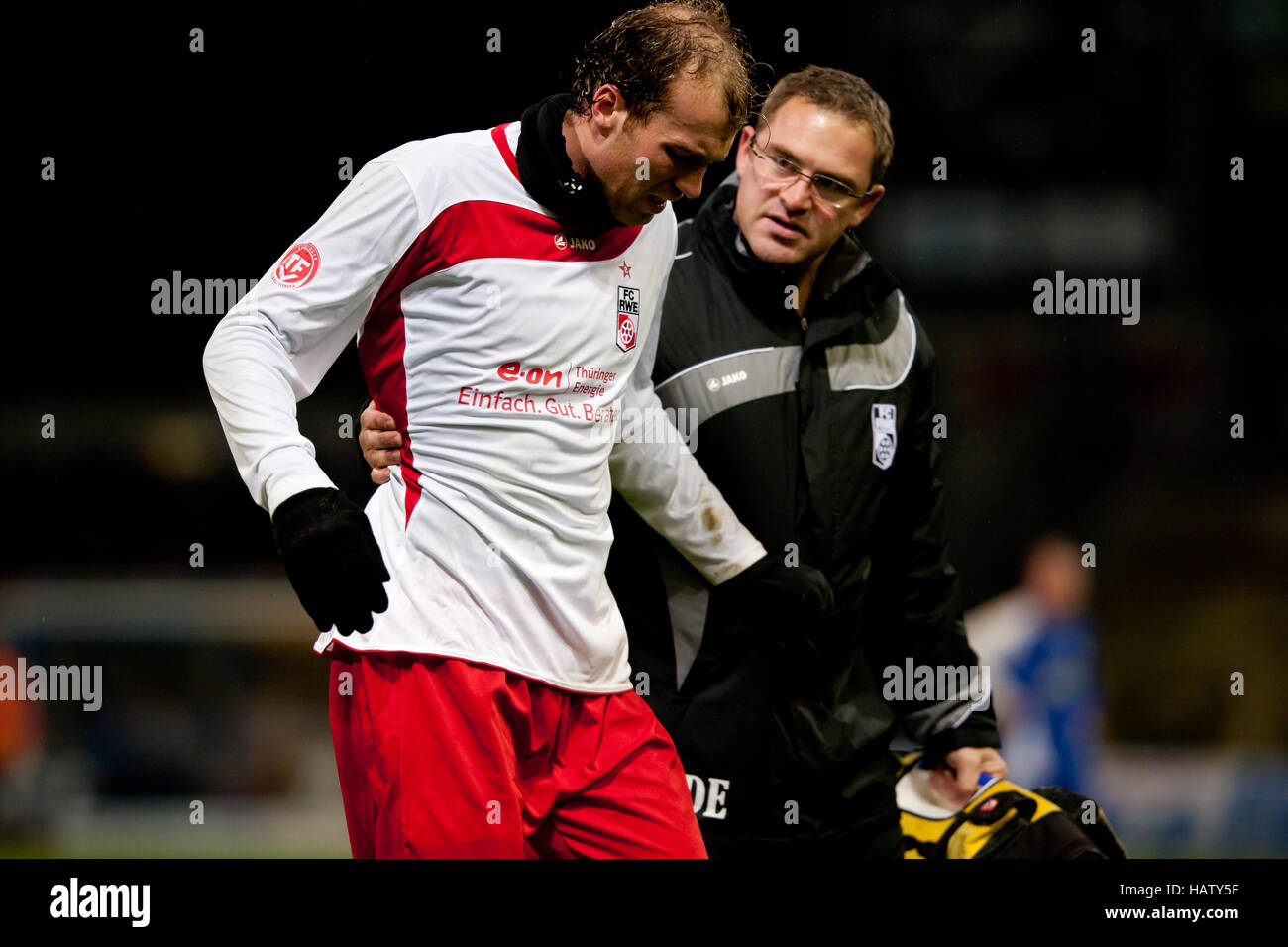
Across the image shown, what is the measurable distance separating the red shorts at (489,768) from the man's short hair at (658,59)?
891mm

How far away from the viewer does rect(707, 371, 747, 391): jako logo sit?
2.63 metres

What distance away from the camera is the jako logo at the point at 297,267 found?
6.21 ft

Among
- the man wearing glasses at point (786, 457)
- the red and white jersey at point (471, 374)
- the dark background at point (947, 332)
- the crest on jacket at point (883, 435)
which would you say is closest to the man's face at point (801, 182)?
the man wearing glasses at point (786, 457)

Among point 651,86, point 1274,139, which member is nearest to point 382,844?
point 651,86

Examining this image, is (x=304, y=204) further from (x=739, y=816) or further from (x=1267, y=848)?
(x=1267, y=848)

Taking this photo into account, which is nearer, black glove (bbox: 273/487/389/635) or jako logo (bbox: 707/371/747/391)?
black glove (bbox: 273/487/389/635)

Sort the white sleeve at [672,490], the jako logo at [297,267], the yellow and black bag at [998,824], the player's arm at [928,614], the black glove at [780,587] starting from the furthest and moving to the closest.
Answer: the player's arm at [928,614]
the yellow and black bag at [998,824]
the black glove at [780,587]
the white sleeve at [672,490]
the jako logo at [297,267]

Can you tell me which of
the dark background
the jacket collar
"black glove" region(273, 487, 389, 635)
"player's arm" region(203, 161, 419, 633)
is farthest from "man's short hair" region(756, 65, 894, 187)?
the dark background

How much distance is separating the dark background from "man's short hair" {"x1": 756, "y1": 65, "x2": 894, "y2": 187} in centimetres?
190

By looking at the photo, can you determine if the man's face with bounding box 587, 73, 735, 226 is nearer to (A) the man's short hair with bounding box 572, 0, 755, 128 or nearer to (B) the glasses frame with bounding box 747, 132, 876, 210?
(A) the man's short hair with bounding box 572, 0, 755, 128

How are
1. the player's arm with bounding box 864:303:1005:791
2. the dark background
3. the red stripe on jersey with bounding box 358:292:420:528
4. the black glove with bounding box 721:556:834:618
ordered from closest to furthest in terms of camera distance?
1. the red stripe on jersey with bounding box 358:292:420:528
2. the black glove with bounding box 721:556:834:618
3. the player's arm with bounding box 864:303:1005:791
4. the dark background

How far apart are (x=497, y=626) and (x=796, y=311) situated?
3.49 feet

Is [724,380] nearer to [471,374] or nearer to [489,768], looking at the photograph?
[471,374]

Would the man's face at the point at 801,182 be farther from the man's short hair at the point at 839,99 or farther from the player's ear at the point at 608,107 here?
the player's ear at the point at 608,107
